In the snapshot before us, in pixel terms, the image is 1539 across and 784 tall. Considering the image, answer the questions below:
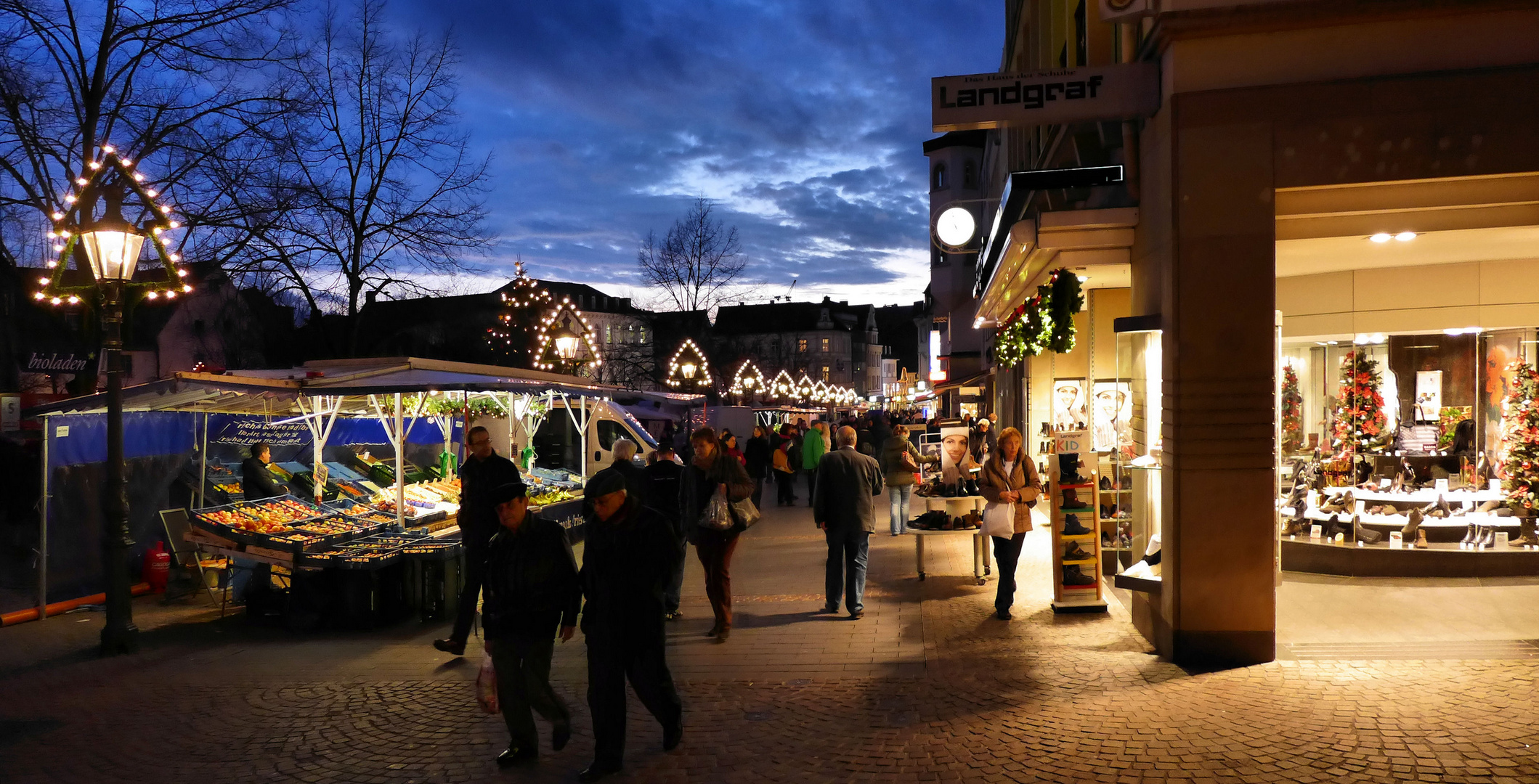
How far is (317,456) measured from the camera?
40.5ft

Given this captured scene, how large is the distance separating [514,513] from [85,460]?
873cm

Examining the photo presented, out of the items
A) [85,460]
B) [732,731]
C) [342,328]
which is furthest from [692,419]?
[732,731]

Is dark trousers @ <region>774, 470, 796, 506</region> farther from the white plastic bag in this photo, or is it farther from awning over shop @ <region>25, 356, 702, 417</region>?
the white plastic bag

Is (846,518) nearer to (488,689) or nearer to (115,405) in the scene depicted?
(488,689)

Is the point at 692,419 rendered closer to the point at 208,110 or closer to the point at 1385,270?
the point at 208,110

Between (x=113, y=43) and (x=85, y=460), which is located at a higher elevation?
(x=113, y=43)

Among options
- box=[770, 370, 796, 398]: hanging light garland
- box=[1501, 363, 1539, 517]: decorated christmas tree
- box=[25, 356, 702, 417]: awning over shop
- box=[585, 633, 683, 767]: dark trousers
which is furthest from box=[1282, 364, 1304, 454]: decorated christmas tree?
box=[770, 370, 796, 398]: hanging light garland

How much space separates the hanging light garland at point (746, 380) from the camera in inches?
1940

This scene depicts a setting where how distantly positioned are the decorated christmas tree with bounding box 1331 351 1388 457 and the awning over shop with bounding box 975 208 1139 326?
2.78 meters

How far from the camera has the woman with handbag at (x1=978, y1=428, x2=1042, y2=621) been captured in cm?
915

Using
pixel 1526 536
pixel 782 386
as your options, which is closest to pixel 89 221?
pixel 1526 536

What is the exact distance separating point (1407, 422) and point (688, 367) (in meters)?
29.0

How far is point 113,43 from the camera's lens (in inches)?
679

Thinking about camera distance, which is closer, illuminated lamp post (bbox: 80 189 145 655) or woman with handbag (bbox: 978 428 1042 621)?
illuminated lamp post (bbox: 80 189 145 655)
